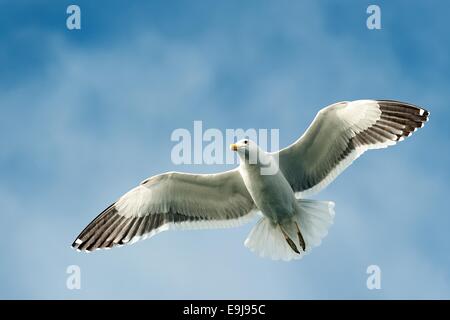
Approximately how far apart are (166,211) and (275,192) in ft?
3.44

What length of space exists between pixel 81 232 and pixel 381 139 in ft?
8.79

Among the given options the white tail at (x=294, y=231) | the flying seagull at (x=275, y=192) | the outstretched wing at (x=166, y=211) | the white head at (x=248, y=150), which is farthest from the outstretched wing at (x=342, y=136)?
the outstretched wing at (x=166, y=211)

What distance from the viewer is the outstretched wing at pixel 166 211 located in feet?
21.0

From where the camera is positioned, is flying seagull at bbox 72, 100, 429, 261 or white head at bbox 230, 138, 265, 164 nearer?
white head at bbox 230, 138, 265, 164

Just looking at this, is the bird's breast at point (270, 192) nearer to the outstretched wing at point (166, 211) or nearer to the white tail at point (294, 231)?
the white tail at point (294, 231)

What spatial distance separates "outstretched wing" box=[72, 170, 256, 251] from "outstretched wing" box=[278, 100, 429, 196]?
1.67ft

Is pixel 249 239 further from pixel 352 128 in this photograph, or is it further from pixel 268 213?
pixel 352 128

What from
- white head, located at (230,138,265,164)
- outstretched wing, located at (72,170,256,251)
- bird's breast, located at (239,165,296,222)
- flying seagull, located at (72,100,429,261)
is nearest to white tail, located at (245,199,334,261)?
flying seagull, located at (72,100,429,261)

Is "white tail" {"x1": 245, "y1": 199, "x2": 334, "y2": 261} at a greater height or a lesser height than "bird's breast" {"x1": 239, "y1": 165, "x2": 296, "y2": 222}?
lesser

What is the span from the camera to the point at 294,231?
6285 mm

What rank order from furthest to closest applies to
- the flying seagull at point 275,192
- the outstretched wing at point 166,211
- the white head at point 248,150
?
the outstretched wing at point 166,211
the flying seagull at point 275,192
the white head at point 248,150

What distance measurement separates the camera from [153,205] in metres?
6.50

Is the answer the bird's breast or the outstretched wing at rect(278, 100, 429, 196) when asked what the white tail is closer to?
the bird's breast

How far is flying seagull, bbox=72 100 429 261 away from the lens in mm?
6156
